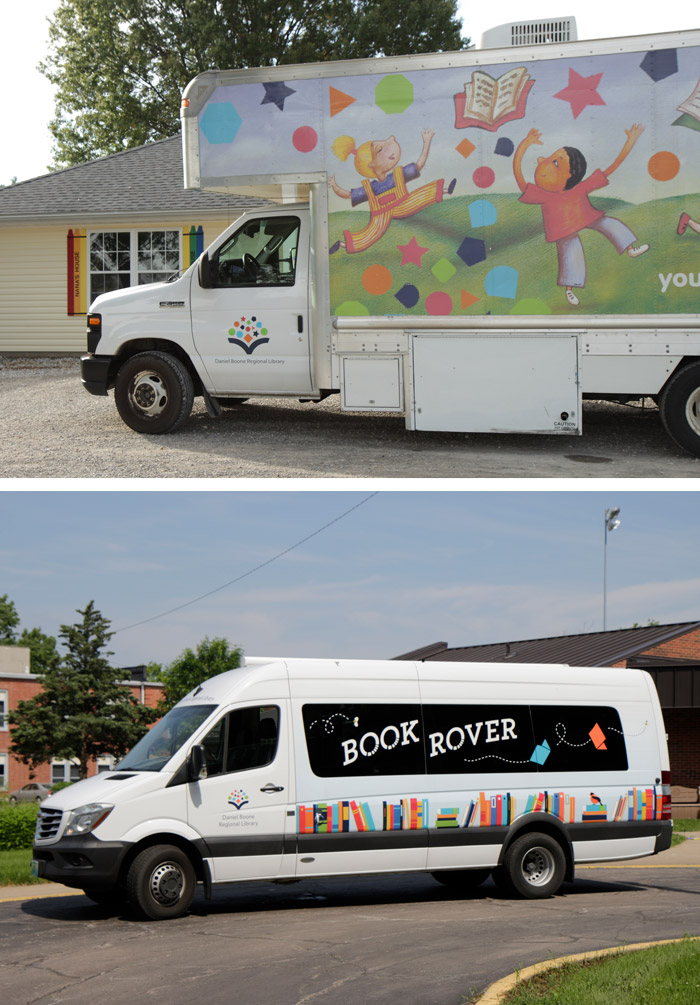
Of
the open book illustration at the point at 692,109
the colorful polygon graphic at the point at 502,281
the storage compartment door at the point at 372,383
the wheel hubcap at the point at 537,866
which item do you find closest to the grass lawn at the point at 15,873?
the wheel hubcap at the point at 537,866

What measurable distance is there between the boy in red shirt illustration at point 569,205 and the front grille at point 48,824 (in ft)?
23.0

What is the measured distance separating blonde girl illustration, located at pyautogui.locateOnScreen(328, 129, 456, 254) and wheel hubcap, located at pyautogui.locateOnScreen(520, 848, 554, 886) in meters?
6.42

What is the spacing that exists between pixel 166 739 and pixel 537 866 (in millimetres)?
3636

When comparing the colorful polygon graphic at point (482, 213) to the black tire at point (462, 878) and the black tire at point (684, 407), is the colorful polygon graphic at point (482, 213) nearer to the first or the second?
the black tire at point (684, 407)

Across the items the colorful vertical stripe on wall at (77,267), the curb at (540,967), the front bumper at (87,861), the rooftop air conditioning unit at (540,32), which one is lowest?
the curb at (540,967)

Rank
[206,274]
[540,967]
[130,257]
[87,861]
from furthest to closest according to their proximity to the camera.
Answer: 1. [130,257]
2. [206,274]
3. [87,861]
4. [540,967]

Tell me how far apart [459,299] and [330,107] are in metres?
2.52

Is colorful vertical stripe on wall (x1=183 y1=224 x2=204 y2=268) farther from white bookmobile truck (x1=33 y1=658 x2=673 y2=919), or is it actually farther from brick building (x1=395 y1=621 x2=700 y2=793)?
white bookmobile truck (x1=33 y1=658 x2=673 y2=919)

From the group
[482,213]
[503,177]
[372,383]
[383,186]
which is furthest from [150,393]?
[503,177]

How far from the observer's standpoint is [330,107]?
37.3 ft

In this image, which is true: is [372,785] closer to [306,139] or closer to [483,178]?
[483,178]

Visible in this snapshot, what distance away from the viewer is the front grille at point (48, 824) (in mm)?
8352

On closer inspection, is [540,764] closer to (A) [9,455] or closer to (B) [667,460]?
(B) [667,460]

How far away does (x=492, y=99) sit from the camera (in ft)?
36.0
